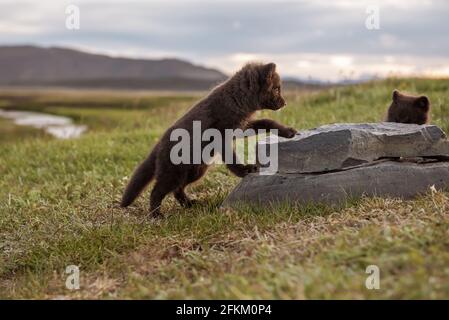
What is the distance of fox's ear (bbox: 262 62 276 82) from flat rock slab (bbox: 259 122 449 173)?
777 millimetres

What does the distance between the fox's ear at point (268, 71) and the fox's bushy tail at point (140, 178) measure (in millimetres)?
1717

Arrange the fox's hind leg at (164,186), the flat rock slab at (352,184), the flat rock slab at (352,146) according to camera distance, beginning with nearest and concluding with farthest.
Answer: the flat rock slab at (352,184)
the flat rock slab at (352,146)
the fox's hind leg at (164,186)

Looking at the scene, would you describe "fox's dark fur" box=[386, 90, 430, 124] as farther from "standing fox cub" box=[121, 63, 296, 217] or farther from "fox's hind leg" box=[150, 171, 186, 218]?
"fox's hind leg" box=[150, 171, 186, 218]

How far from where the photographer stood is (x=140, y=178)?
8305mm

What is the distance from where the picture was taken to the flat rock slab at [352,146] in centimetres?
737

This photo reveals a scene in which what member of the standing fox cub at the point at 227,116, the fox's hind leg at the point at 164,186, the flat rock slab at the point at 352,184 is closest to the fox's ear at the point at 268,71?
the standing fox cub at the point at 227,116

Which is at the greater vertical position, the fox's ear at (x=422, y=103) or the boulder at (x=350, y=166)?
the fox's ear at (x=422, y=103)

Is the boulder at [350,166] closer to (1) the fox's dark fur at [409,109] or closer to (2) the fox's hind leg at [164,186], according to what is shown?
(2) the fox's hind leg at [164,186]

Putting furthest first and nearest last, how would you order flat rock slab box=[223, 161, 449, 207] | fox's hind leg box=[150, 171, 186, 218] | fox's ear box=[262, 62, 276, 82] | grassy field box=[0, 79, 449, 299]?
fox's ear box=[262, 62, 276, 82] < fox's hind leg box=[150, 171, 186, 218] < flat rock slab box=[223, 161, 449, 207] < grassy field box=[0, 79, 449, 299]

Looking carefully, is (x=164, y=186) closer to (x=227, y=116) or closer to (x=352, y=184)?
(x=227, y=116)

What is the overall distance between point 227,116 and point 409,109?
9.94ft

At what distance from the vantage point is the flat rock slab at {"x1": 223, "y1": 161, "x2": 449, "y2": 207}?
7230mm

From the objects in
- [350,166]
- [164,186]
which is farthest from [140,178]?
[350,166]

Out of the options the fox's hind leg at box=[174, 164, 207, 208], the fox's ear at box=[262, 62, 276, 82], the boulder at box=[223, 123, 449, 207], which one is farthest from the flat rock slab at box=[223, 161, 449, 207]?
the fox's ear at box=[262, 62, 276, 82]
